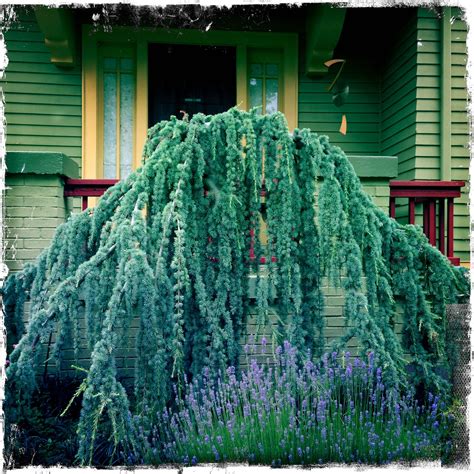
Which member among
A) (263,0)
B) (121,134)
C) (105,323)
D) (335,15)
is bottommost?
(105,323)

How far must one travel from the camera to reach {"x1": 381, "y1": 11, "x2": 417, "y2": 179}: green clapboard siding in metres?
6.40

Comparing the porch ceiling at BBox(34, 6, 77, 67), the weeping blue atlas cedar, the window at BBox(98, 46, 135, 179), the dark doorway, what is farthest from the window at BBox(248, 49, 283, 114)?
the weeping blue atlas cedar

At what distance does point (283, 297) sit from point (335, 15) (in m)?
3.85

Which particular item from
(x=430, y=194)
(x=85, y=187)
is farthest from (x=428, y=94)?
(x=85, y=187)

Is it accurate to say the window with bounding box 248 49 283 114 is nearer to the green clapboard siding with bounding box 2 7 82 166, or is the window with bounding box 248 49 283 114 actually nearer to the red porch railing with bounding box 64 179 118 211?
the green clapboard siding with bounding box 2 7 82 166

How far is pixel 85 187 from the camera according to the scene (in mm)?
4809

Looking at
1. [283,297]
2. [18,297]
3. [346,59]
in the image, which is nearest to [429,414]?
[283,297]

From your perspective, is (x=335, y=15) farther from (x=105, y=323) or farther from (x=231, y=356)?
(x=105, y=323)

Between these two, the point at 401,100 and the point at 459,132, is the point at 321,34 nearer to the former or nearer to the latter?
the point at 401,100

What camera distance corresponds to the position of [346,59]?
7160 millimetres

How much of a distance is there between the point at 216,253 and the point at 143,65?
4.17 metres

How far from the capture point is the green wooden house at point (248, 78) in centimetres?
633

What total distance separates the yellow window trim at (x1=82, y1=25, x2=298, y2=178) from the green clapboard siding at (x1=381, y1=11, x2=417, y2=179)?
3.69ft

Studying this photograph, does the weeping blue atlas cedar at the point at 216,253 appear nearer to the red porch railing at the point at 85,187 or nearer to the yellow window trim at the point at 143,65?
the red porch railing at the point at 85,187
